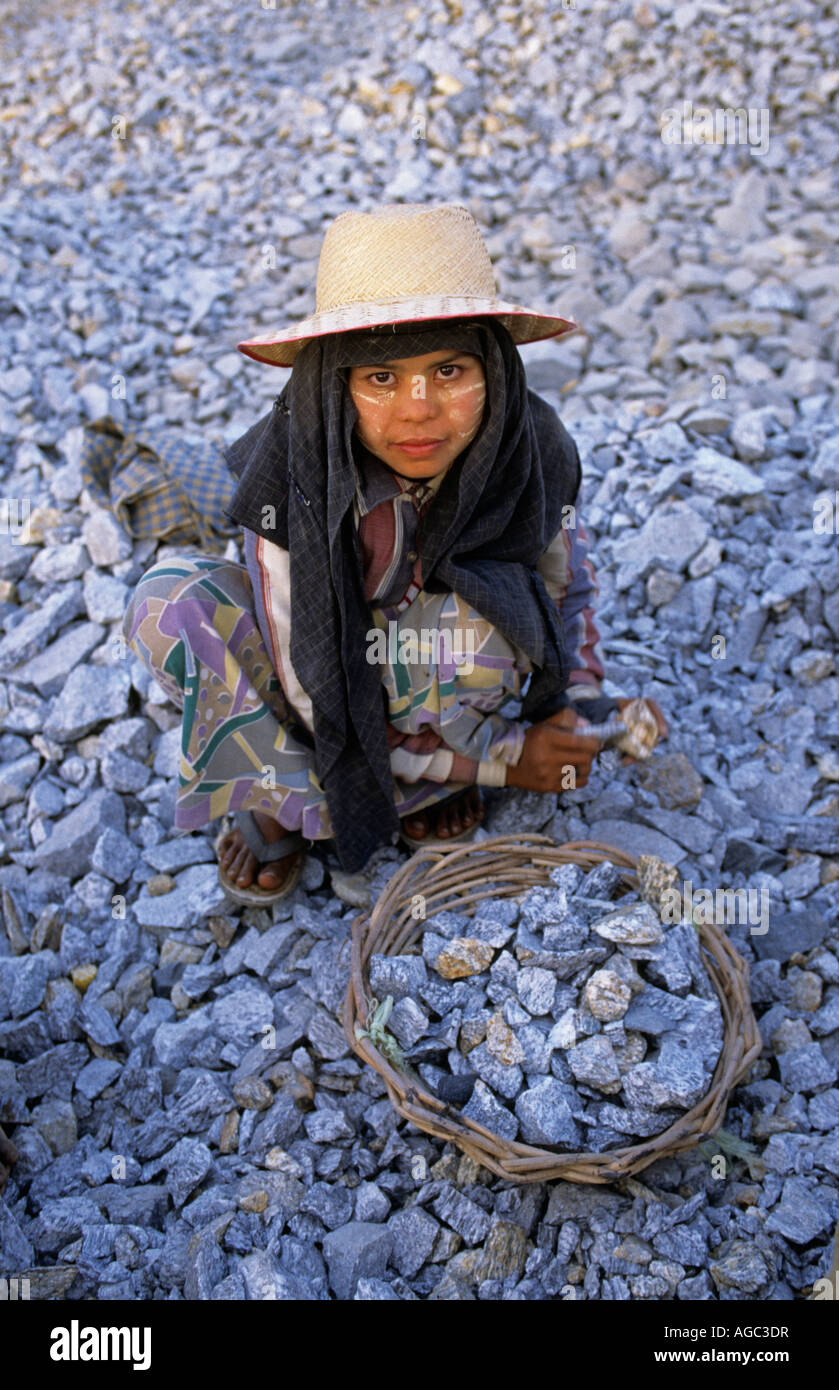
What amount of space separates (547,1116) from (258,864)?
2.89 ft

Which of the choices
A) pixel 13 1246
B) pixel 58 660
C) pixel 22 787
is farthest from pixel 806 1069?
pixel 58 660

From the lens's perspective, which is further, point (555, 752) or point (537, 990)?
point (555, 752)

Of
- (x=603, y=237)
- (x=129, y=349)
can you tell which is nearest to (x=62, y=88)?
(x=129, y=349)

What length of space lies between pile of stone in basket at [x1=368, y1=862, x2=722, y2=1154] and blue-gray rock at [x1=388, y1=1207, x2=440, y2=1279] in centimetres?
20

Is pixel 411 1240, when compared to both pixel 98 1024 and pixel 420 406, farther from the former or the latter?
pixel 420 406

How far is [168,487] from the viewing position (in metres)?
3.01

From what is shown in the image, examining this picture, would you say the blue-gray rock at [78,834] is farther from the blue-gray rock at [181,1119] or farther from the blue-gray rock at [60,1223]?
the blue-gray rock at [60,1223]

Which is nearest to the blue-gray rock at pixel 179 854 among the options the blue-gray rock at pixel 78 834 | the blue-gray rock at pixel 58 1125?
the blue-gray rock at pixel 78 834

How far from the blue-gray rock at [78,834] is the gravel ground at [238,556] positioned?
12 millimetres

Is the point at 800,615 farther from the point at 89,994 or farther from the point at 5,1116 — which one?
the point at 5,1116

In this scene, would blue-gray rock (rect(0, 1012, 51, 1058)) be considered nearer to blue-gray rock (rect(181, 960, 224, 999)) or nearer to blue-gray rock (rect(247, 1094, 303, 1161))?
blue-gray rock (rect(181, 960, 224, 999))

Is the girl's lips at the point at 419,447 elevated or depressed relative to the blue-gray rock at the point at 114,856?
elevated

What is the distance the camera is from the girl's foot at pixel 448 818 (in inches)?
93.0
